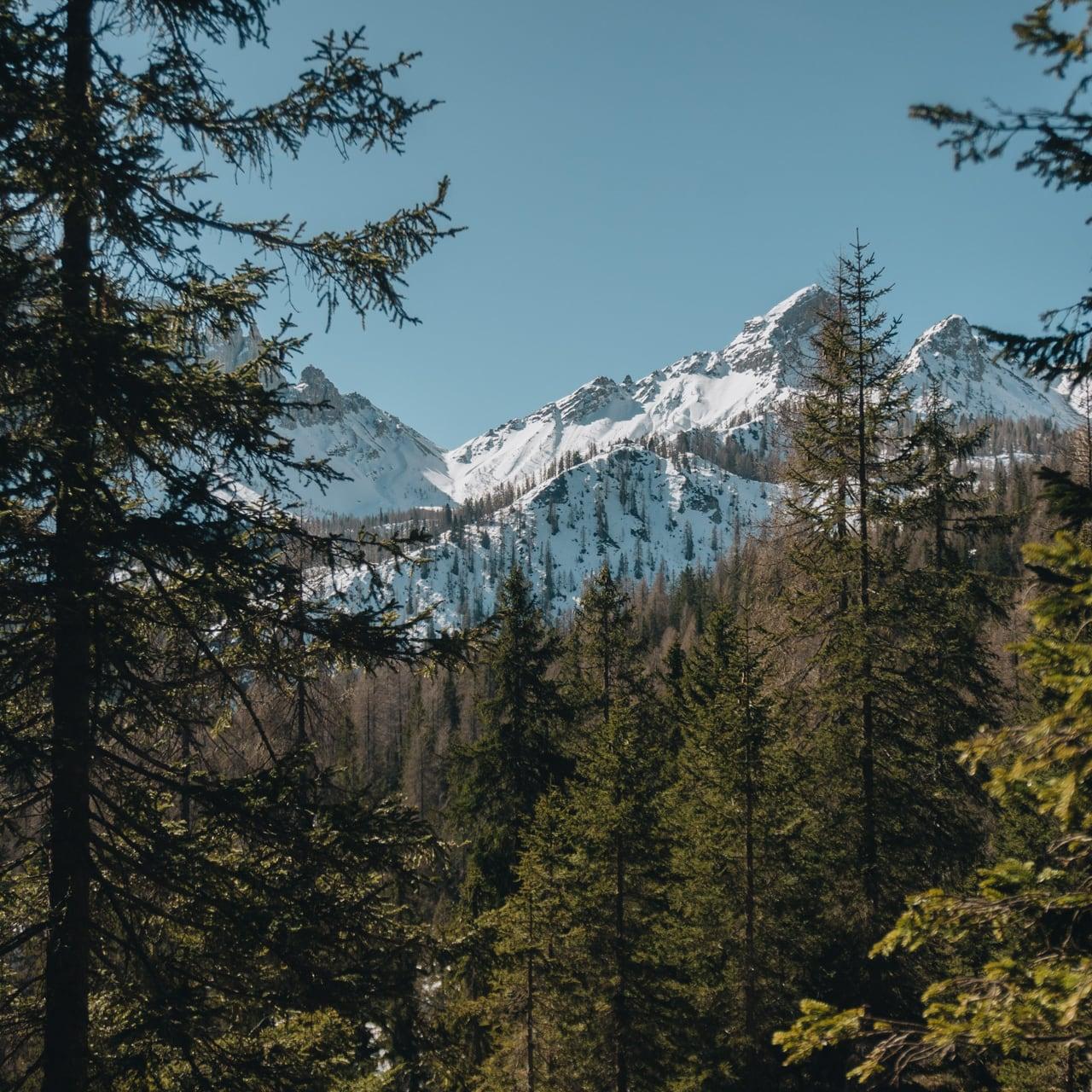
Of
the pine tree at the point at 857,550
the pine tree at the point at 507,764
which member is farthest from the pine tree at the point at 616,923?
the pine tree at the point at 507,764

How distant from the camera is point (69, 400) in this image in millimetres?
4973

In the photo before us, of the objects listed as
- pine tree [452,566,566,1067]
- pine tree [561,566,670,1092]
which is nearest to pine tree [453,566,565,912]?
pine tree [452,566,566,1067]

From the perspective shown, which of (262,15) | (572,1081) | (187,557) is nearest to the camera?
(187,557)

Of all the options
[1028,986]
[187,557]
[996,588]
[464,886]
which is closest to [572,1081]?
[464,886]

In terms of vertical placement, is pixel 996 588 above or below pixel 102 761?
above

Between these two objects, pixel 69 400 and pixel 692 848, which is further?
pixel 692 848

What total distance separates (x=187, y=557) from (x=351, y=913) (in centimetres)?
258

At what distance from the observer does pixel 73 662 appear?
201 inches

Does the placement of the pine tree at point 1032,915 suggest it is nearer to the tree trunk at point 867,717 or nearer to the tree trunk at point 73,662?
the tree trunk at point 73,662

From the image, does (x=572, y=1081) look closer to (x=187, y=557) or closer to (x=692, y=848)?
(x=692, y=848)

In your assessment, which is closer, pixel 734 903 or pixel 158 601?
pixel 158 601

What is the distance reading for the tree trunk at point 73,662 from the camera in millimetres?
4602

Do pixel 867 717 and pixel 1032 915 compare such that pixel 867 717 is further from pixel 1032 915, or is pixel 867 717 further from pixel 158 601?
pixel 158 601

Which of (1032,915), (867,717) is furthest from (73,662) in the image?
(867,717)
